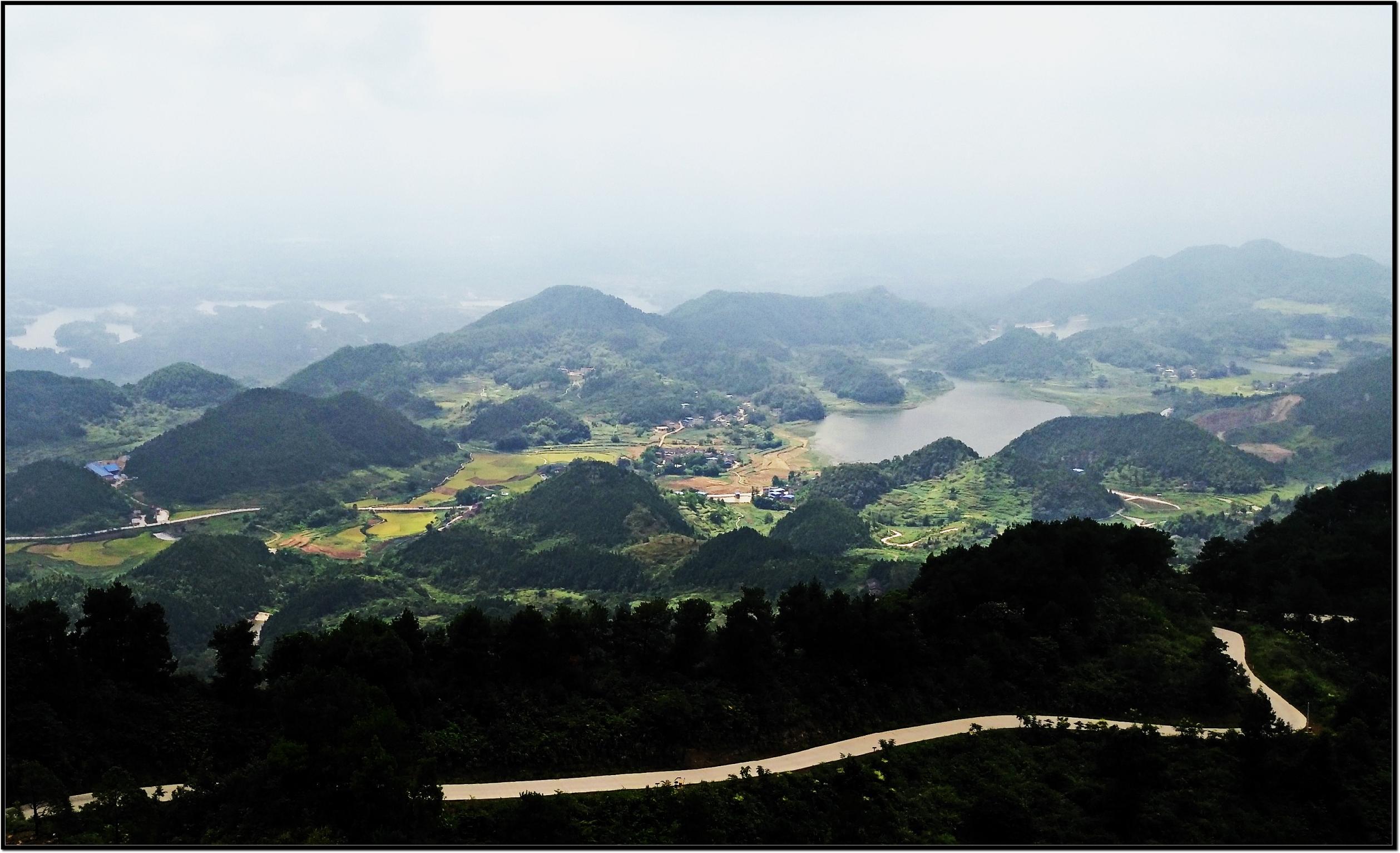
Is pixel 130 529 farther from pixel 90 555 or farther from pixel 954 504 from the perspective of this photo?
pixel 954 504

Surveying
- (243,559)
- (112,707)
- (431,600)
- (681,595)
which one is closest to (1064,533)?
(681,595)

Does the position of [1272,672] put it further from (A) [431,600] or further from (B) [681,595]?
(A) [431,600]

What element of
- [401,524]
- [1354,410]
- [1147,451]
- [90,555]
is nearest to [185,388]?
[401,524]

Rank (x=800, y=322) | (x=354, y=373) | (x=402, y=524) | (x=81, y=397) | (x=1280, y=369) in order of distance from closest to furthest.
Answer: (x=402, y=524) < (x=81, y=397) < (x=354, y=373) < (x=1280, y=369) < (x=800, y=322)

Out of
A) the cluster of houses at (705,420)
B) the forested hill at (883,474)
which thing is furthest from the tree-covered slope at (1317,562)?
the cluster of houses at (705,420)

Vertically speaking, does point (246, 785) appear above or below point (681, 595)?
above
